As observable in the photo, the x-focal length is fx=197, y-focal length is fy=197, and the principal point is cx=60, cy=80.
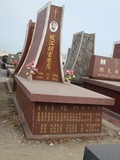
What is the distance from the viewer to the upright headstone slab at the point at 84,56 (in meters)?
9.50

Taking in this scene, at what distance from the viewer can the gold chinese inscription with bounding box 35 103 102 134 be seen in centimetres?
336

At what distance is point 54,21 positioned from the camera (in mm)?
5531

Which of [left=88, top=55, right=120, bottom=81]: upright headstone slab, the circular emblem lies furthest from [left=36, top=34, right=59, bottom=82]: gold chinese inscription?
[left=88, top=55, right=120, bottom=81]: upright headstone slab

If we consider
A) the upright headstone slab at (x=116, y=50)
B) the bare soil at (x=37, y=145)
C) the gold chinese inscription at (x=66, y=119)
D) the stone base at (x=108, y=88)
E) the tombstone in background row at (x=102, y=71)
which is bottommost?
the bare soil at (x=37, y=145)

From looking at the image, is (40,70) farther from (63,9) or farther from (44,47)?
(63,9)

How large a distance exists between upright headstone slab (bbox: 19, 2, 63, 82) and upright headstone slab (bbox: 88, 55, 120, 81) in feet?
A: 5.95

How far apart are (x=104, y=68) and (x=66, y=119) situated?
401 cm

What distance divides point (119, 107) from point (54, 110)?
8.56 ft

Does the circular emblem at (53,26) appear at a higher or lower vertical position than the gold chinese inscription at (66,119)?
higher

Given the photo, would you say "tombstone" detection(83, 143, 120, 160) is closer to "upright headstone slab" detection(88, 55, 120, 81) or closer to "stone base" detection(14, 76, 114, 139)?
"stone base" detection(14, 76, 114, 139)

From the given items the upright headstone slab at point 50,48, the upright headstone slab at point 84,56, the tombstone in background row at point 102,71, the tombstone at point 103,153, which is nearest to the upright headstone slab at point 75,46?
the upright headstone slab at point 84,56

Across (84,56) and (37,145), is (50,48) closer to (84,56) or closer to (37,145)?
(37,145)

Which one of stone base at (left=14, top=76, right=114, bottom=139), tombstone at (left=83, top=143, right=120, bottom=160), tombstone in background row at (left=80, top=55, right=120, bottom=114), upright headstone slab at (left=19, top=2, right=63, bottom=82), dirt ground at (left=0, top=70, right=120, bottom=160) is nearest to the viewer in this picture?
tombstone at (left=83, top=143, right=120, bottom=160)

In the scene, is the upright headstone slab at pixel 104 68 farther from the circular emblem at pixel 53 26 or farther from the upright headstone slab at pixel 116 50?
the upright headstone slab at pixel 116 50
